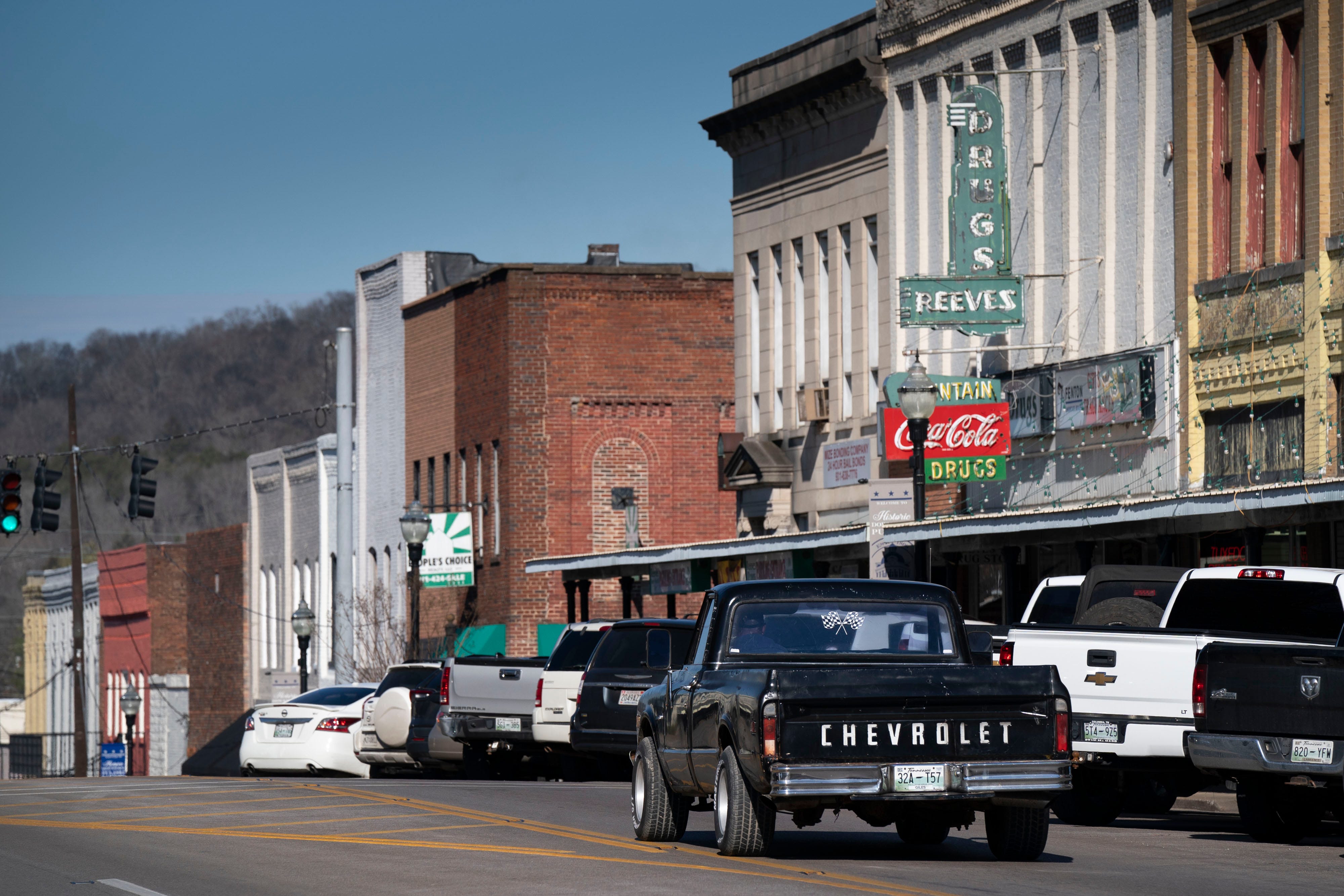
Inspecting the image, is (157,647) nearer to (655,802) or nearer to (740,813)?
(655,802)

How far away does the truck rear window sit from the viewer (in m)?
17.5

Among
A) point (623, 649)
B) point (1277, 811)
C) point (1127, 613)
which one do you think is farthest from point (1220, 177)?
point (1277, 811)

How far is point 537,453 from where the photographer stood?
176ft

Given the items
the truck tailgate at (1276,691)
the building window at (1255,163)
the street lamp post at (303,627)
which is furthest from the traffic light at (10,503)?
the truck tailgate at (1276,691)

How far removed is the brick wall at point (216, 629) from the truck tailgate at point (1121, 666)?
58.6 metres

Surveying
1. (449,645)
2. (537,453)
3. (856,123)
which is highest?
(856,123)

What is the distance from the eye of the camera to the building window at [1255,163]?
29891 mm

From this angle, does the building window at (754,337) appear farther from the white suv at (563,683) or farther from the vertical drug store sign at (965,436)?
the white suv at (563,683)

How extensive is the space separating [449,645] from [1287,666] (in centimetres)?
4213

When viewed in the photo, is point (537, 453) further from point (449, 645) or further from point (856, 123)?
point (856, 123)

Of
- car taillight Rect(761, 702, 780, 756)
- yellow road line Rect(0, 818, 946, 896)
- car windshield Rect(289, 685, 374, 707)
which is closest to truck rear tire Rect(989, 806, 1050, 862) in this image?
yellow road line Rect(0, 818, 946, 896)

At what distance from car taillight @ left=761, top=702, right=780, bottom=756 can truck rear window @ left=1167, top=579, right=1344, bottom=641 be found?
5897mm

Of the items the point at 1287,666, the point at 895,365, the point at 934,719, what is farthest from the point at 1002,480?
the point at 934,719

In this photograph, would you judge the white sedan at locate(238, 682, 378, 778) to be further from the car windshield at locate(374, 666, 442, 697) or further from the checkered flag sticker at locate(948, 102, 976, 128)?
the checkered flag sticker at locate(948, 102, 976, 128)
